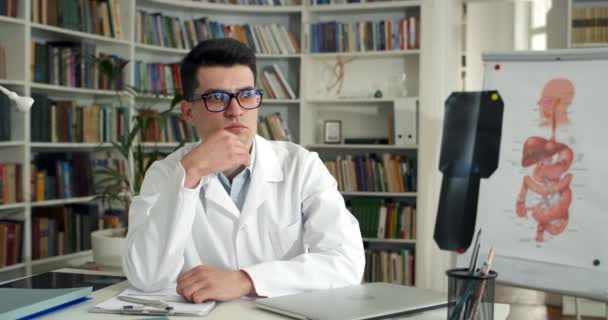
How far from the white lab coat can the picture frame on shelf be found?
3.11 metres

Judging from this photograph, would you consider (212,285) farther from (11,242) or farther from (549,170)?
(11,242)

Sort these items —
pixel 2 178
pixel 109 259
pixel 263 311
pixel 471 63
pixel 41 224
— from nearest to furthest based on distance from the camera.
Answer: pixel 263 311 < pixel 109 259 < pixel 2 178 < pixel 41 224 < pixel 471 63

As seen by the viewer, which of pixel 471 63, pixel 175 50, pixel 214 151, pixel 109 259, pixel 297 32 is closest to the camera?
pixel 214 151

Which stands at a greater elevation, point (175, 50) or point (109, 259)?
point (175, 50)

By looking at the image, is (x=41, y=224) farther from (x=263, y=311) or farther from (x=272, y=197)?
(x=263, y=311)

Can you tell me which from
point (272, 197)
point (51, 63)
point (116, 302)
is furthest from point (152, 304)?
point (51, 63)

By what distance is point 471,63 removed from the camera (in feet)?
25.7

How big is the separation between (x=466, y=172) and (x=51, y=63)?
2549 millimetres

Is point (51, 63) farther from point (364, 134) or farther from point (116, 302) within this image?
point (116, 302)

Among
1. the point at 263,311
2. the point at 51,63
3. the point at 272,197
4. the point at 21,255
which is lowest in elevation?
the point at 21,255

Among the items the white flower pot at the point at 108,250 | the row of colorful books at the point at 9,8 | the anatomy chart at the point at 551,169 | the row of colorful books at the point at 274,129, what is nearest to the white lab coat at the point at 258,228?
the anatomy chart at the point at 551,169

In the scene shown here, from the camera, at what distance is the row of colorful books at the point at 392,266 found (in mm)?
4742

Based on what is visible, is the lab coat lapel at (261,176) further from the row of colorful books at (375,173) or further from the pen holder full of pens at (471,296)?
the row of colorful books at (375,173)

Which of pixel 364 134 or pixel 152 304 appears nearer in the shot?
pixel 152 304
